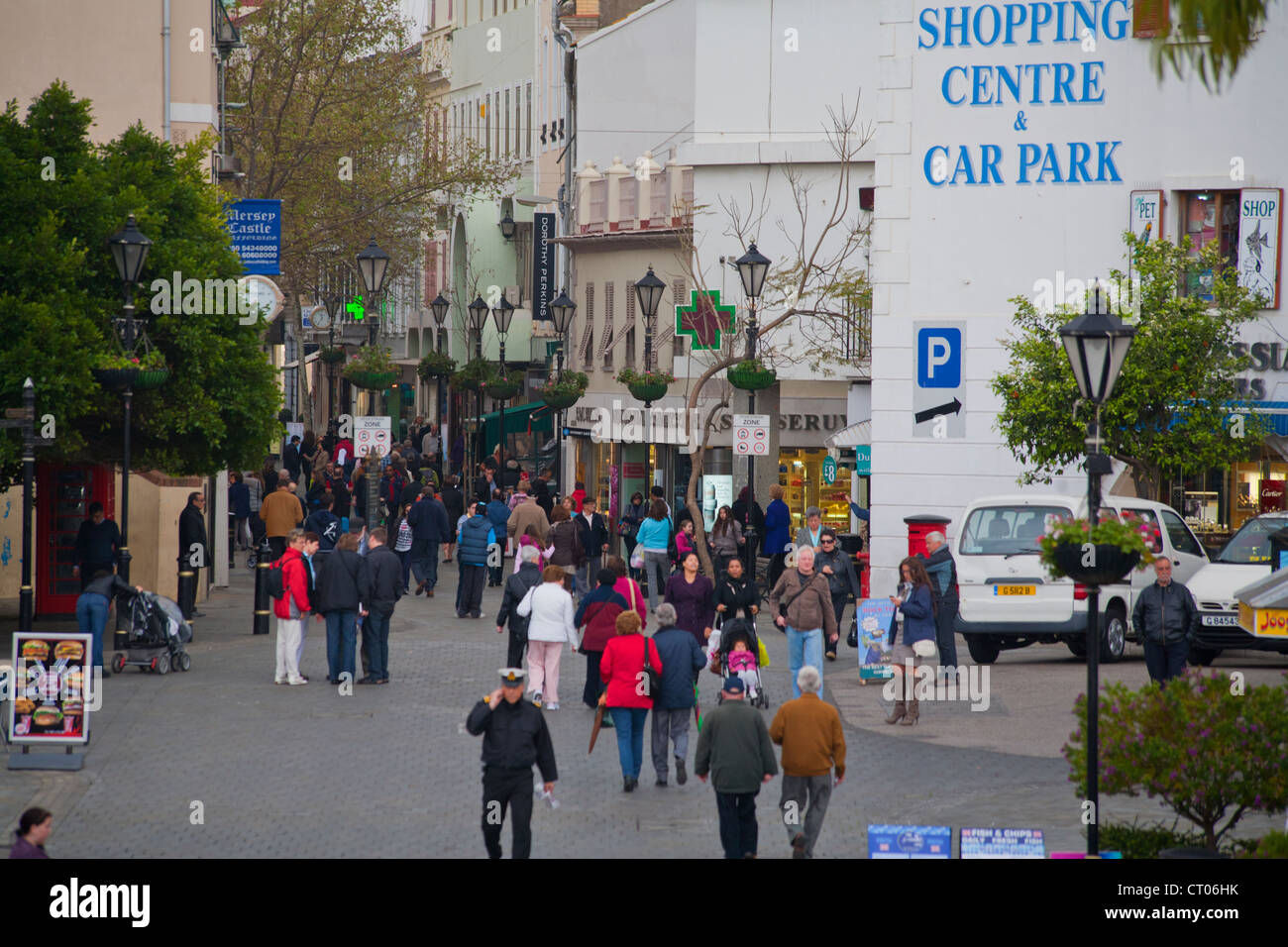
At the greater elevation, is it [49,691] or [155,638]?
[49,691]

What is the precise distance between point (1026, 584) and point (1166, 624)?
4.06 m

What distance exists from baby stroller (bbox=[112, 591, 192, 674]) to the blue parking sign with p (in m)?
11.8

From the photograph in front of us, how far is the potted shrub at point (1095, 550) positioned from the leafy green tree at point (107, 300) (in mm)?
12632

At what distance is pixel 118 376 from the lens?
66.7 ft

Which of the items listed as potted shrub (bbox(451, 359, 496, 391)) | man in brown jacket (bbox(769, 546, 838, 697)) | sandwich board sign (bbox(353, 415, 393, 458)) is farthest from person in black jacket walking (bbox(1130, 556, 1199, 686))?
potted shrub (bbox(451, 359, 496, 391))

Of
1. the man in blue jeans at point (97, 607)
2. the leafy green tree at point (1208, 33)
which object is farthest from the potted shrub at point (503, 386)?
the leafy green tree at point (1208, 33)

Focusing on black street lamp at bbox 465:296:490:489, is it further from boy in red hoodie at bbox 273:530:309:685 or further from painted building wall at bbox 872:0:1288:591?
boy in red hoodie at bbox 273:530:309:685

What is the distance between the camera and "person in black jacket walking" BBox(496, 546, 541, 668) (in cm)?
1955

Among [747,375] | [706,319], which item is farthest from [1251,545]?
[706,319]

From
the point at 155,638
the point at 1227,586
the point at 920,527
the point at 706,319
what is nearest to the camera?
the point at 155,638

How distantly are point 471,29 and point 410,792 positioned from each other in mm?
57300

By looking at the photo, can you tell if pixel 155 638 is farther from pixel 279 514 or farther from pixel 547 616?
pixel 279 514

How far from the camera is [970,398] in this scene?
89.7 feet
